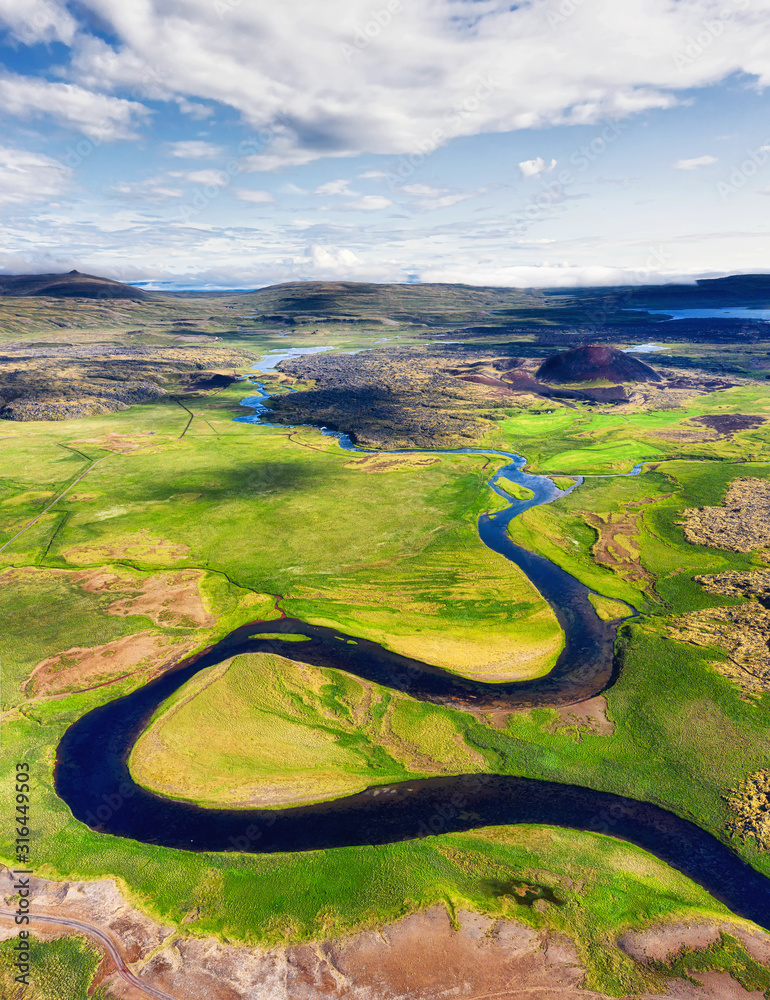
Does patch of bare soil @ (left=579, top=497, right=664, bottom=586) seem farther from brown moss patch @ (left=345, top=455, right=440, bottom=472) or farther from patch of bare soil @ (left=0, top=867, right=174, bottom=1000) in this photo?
patch of bare soil @ (left=0, top=867, right=174, bottom=1000)

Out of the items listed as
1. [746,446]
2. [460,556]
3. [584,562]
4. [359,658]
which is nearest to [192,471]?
[460,556]

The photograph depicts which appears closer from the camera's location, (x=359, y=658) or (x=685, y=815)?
(x=685, y=815)

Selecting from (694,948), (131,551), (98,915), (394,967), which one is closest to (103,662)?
(131,551)

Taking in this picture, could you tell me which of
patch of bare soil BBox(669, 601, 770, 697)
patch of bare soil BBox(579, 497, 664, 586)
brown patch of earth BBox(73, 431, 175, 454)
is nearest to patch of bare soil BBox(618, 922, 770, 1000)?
patch of bare soil BBox(669, 601, 770, 697)

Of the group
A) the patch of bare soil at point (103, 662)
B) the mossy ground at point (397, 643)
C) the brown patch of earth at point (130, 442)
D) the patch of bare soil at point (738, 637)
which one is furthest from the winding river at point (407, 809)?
the brown patch of earth at point (130, 442)

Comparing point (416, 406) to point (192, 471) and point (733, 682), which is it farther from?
point (733, 682)

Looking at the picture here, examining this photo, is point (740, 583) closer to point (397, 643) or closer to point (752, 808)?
point (752, 808)
